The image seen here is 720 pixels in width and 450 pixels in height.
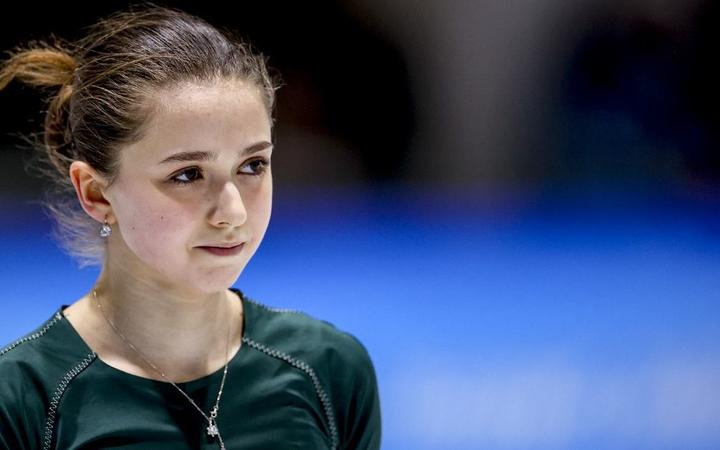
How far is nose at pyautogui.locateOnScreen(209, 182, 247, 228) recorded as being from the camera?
4.73ft

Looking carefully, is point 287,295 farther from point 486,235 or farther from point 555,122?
point 555,122

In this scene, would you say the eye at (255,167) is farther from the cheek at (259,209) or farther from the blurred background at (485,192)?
the blurred background at (485,192)

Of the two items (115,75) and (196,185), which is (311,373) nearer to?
(196,185)

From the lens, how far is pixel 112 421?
4.84 ft

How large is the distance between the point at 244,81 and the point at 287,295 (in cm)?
229

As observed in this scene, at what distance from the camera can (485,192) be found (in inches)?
183

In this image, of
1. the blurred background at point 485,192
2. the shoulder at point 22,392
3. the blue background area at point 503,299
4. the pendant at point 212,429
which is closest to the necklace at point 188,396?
the pendant at point 212,429

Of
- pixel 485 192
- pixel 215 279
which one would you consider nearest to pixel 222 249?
pixel 215 279

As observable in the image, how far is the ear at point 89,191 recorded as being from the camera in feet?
4.99

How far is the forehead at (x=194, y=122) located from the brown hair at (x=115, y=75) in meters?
0.01

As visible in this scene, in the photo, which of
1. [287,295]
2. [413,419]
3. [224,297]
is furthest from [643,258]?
[224,297]

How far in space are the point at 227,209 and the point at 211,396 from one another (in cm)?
29

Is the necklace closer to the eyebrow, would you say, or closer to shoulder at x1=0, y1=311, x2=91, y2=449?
shoulder at x1=0, y1=311, x2=91, y2=449

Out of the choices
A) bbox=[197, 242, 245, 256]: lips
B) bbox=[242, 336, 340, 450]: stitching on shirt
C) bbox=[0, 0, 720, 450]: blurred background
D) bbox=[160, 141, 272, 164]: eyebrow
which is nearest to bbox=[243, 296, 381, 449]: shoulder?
bbox=[242, 336, 340, 450]: stitching on shirt
